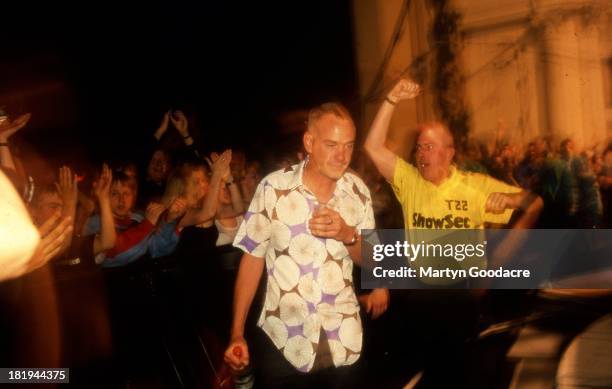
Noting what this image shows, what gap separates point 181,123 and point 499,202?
5.32 ft

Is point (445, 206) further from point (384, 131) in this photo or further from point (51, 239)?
point (51, 239)

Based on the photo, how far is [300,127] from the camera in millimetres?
2699

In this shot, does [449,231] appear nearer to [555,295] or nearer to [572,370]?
[555,295]

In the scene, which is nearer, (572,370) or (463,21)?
(572,370)

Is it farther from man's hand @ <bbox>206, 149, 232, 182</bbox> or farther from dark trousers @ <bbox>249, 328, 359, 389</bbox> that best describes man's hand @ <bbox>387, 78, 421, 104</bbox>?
dark trousers @ <bbox>249, 328, 359, 389</bbox>

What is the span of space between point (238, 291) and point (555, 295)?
137 cm

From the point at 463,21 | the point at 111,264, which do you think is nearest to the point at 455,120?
the point at 463,21

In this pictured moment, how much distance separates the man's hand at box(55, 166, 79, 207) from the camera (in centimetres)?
287

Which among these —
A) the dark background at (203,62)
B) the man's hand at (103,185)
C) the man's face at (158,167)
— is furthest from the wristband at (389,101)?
the man's hand at (103,185)

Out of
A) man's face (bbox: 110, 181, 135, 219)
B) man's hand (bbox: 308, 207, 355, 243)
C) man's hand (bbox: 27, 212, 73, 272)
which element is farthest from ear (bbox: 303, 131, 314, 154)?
man's hand (bbox: 27, 212, 73, 272)

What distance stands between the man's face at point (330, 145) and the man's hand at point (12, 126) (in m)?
1.44

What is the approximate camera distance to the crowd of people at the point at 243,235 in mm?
2514

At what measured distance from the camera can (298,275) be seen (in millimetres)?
2498

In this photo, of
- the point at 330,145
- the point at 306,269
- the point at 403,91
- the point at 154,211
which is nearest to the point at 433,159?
the point at 403,91
